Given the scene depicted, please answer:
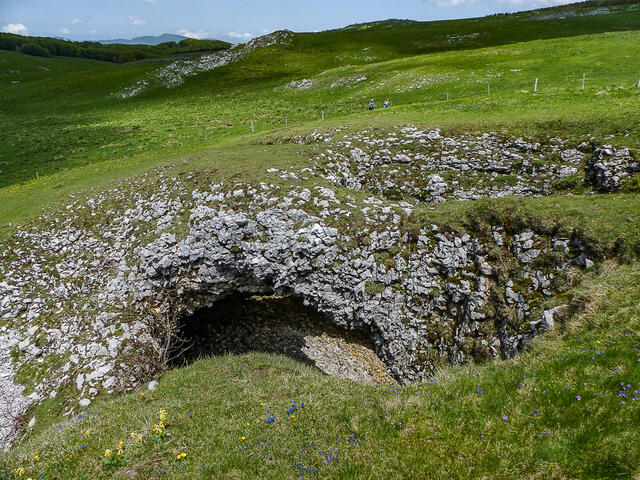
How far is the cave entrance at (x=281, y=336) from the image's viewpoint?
18453 millimetres

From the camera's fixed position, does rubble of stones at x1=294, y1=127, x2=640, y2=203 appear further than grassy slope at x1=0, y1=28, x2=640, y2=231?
No

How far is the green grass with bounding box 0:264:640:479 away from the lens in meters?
5.84

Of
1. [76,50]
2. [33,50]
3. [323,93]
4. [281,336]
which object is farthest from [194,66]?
[76,50]

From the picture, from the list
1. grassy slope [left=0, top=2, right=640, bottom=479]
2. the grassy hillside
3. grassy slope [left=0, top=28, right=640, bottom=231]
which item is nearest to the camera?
grassy slope [left=0, top=2, right=640, bottom=479]

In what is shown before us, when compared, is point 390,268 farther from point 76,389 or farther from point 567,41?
point 567,41

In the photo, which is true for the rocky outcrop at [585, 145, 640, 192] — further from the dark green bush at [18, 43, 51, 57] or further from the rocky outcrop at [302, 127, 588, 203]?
the dark green bush at [18, 43, 51, 57]

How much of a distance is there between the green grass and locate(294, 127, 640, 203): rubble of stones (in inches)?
471

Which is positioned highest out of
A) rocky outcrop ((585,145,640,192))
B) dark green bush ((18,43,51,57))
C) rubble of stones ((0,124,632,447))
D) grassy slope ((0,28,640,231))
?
dark green bush ((18,43,51,57))

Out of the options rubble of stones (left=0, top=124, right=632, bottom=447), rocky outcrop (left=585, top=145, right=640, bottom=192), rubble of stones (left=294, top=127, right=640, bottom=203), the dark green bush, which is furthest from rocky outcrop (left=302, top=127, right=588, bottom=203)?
the dark green bush

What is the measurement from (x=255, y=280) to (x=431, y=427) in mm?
13619

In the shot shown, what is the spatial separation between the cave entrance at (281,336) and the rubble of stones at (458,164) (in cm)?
958

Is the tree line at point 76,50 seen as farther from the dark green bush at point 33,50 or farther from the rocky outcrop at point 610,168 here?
the rocky outcrop at point 610,168

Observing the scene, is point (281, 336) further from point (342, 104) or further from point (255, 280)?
point (342, 104)

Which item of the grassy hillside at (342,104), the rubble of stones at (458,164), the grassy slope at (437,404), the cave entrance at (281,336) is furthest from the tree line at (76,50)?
the cave entrance at (281,336)
